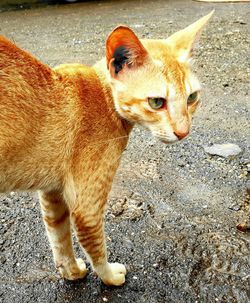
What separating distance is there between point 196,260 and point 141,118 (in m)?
1.00

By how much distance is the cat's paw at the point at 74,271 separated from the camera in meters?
2.55

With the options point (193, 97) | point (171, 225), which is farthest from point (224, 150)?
point (193, 97)

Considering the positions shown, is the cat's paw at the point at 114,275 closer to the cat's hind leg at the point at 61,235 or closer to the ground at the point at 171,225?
the ground at the point at 171,225

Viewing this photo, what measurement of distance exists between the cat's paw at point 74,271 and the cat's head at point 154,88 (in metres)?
0.92

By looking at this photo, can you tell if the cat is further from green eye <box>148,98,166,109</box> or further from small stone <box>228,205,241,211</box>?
small stone <box>228,205,241,211</box>

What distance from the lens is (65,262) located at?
2.55 meters

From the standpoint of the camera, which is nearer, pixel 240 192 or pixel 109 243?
pixel 109 243

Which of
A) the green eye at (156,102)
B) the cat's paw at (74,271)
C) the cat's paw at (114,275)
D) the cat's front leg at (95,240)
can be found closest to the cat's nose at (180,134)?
the green eye at (156,102)

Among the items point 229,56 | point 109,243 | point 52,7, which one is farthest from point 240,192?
point 52,7

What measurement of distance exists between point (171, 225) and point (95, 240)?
79cm

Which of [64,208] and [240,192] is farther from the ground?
[64,208]

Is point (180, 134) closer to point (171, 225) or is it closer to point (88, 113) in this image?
point (88, 113)

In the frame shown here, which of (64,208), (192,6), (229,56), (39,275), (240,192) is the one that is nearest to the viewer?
(64,208)

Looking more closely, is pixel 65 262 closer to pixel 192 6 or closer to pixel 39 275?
pixel 39 275
